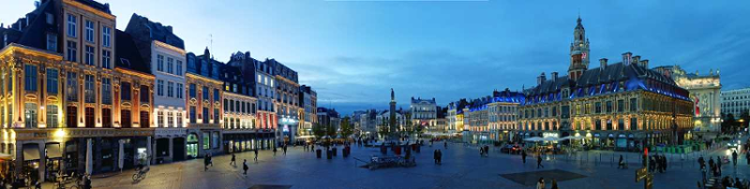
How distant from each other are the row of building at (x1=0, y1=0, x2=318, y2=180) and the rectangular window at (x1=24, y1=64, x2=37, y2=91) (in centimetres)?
6

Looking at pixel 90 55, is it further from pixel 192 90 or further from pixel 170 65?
pixel 192 90

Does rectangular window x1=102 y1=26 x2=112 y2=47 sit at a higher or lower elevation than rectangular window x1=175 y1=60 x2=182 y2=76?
higher

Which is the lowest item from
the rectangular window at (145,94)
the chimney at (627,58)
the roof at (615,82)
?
the rectangular window at (145,94)

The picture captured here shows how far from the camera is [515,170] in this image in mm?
28578

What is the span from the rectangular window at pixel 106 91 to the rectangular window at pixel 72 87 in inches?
92.3

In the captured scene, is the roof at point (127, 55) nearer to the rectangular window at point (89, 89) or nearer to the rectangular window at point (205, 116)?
the rectangular window at point (89, 89)

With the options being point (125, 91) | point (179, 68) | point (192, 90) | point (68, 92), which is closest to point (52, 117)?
point (68, 92)

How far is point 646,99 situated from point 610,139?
7423 mm

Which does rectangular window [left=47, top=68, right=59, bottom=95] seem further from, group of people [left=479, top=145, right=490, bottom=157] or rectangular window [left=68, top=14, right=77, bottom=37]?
group of people [left=479, top=145, right=490, bottom=157]

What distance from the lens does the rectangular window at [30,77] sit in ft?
85.0

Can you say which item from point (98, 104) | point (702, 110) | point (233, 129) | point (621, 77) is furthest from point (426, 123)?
point (98, 104)

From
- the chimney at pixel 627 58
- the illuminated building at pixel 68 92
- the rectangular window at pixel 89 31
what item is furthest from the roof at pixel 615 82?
the rectangular window at pixel 89 31

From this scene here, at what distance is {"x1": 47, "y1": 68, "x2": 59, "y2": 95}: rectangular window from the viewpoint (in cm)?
2719

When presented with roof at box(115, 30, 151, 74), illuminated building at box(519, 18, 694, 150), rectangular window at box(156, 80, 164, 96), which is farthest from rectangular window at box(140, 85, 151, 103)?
illuminated building at box(519, 18, 694, 150)
